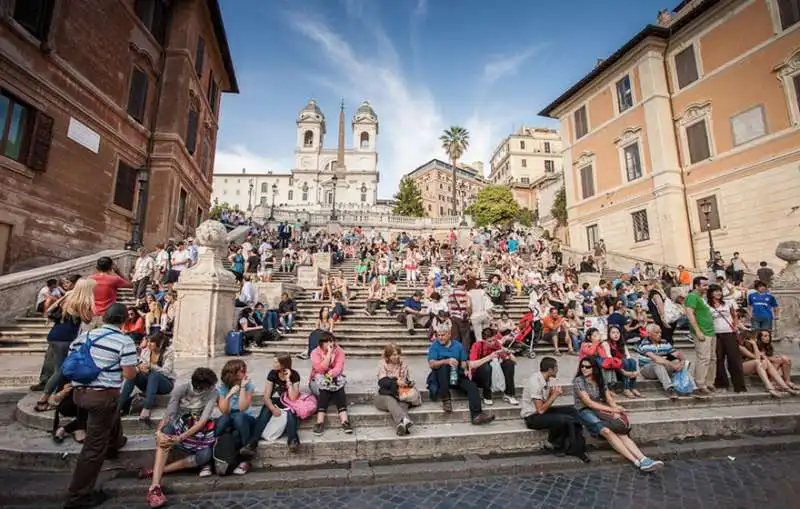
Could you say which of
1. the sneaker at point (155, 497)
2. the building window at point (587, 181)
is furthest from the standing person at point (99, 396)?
the building window at point (587, 181)

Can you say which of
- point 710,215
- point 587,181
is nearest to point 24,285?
point 710,215

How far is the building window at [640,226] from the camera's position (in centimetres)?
1938

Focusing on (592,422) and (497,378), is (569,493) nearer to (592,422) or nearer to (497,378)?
(592,422)

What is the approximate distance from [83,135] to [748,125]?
26.8 meters

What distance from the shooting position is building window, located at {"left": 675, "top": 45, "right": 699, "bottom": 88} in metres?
18.6

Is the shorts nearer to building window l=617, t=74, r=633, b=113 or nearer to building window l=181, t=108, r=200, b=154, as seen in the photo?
building window l=181, t=108, r=200, b=154

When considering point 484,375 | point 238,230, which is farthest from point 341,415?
point 238,230

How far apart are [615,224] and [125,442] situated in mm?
23394

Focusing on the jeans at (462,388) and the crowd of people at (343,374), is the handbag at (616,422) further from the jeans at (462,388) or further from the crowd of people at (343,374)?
the jeans at (462,388)

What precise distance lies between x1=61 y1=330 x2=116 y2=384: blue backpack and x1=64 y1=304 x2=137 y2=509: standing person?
0.08 ft

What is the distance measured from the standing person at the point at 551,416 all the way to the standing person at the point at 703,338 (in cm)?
286

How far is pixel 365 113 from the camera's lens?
84.9m

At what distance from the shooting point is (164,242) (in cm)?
1579

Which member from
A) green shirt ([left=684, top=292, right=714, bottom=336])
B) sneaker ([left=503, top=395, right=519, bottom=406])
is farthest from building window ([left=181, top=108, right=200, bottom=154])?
green shirt ([left=684, top=292, right=714, bottom=336])
